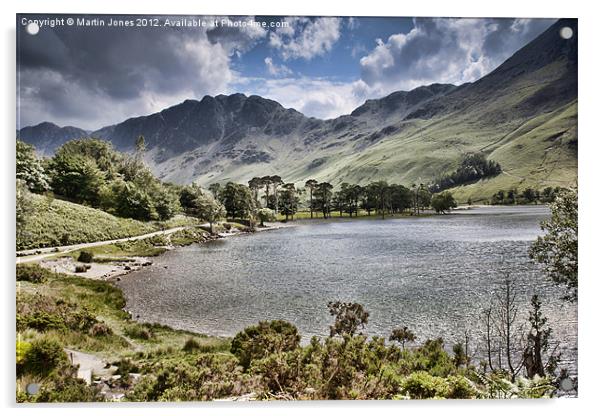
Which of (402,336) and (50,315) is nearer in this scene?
(50,315)

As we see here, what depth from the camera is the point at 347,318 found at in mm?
5145

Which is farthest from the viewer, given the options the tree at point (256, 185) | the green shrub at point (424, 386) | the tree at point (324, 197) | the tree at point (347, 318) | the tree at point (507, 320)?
the tree at point (256, 185)

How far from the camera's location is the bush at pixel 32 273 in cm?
480

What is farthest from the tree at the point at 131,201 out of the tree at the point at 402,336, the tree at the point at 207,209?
the tree at the point at 402,336

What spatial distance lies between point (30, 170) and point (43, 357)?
8.24 feet

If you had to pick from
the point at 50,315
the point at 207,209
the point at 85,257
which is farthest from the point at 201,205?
the point at 50,315

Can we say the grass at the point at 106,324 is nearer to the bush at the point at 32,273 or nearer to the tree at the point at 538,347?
the bush at the point at 32,273

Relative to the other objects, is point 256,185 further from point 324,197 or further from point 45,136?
point 45,136

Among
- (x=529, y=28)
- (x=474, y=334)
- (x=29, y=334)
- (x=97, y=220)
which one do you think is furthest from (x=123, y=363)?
(x=529, y=28)

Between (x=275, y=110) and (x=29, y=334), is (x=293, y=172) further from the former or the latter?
(x=29, y=334)

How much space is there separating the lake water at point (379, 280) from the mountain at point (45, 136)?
213 cm

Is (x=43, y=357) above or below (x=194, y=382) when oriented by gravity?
above

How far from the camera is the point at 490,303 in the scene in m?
5.26

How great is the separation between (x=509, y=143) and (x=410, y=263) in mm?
2576
